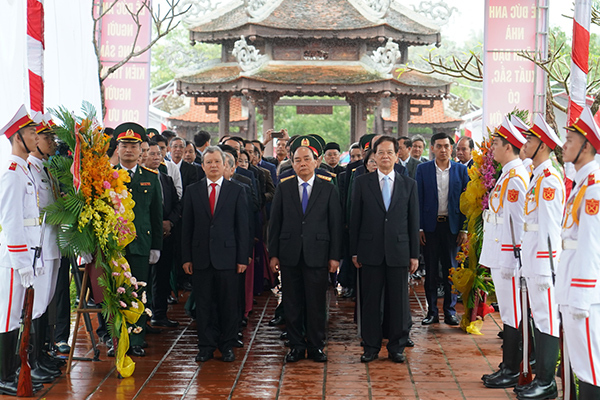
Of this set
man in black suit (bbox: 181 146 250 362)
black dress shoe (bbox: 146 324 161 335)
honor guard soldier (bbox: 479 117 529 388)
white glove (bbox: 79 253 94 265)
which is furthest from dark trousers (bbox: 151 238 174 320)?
honor guard soldier (bbox: 479 117 529 388)

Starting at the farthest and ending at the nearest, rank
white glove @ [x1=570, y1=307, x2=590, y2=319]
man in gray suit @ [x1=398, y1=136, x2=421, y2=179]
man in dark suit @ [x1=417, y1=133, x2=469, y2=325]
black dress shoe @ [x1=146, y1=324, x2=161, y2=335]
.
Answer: man in gray suit @ [x1=398, y1=136, x2=421, y2=179] → man in dark suit @ [x1=417, y1=133, x2=469, y2=325] → black dress shoe @ [x1=146, y1=324, x2=161, y2=335] → white glove @ [x1=570, y1=307, x2=590, y2=319]

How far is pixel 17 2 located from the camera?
5.54 metres

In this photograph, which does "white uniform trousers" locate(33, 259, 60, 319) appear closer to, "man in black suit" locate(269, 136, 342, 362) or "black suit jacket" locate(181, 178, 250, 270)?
"black suit jacket" locate(181, 178, 250, 270)

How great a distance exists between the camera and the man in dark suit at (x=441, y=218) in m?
6.82

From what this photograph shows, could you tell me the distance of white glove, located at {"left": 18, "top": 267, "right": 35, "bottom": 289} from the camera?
4594 millimetres

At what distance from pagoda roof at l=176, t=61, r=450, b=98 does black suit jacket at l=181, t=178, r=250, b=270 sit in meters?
10.3

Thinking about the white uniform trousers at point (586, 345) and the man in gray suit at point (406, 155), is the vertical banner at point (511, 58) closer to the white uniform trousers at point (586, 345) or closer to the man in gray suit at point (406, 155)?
the man in gray suit at point (406, 155)

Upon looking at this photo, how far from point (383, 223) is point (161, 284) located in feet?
8.26

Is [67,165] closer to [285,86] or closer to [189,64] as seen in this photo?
[285,86]

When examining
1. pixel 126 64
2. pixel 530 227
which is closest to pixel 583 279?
pixel 530 227

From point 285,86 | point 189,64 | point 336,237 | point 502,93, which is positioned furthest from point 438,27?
point 336,237

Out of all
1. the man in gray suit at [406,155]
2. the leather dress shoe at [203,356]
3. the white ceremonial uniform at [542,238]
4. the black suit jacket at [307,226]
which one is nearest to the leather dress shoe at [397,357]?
the black suit jacket at [307,226]

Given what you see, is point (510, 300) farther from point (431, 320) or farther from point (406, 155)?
point (406, 155)

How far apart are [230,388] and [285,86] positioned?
11639 mm
